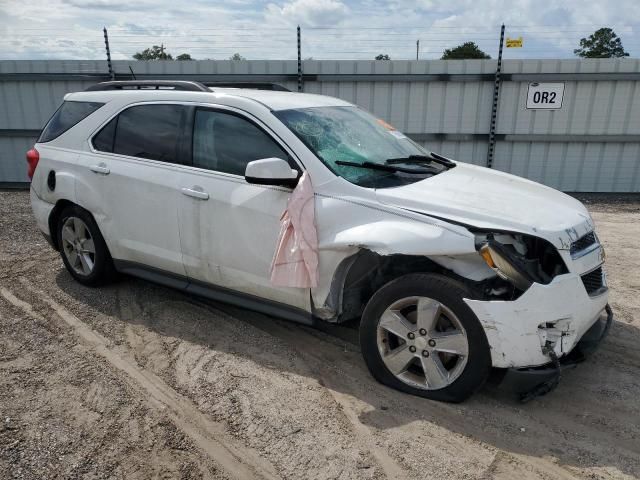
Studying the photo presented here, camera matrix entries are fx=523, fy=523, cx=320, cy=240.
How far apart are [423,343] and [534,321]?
63cm

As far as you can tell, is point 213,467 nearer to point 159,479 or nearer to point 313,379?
point 159,479

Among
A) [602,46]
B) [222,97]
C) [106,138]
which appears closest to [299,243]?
[222,97]

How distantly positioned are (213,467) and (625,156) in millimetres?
9979

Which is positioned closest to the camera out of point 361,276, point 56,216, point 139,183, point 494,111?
point 361,276

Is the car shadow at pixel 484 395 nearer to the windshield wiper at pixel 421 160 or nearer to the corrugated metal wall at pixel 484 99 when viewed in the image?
the windshield wiper at pixel 421 160

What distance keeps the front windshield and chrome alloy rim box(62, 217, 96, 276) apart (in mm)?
2283

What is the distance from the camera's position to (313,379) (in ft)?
11.4

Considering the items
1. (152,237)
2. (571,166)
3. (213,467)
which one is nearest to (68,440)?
(213,467)

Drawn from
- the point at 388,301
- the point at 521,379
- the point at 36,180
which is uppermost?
the point at 36,180

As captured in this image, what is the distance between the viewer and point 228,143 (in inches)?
150

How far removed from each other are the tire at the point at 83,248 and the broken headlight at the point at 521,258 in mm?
3352

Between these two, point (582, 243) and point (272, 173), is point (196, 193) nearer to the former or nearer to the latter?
point (272, 173)

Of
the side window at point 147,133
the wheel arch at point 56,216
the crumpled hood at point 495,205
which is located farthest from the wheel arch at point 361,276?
the wheel arch at point 56,216

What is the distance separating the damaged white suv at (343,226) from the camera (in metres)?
2.91
